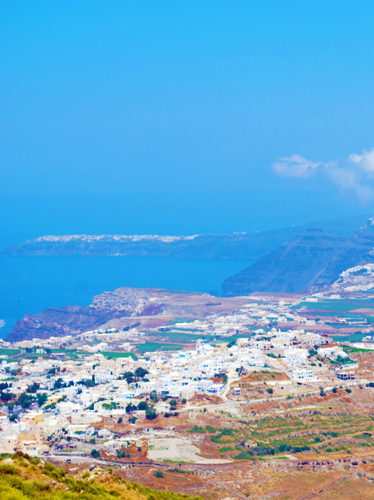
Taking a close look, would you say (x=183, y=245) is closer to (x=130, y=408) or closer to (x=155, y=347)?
(x=155, y=347)

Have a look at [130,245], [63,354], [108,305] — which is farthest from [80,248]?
[63,354]

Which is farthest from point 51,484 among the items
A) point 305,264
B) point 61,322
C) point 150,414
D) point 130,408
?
point 305,264

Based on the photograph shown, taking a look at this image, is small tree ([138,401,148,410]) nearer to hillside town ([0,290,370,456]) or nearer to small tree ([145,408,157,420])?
hillside town ([0,290,370,456])

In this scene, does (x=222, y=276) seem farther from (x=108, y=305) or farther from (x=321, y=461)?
(x=321, y=461)

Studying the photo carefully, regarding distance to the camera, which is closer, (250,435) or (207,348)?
(250,435)

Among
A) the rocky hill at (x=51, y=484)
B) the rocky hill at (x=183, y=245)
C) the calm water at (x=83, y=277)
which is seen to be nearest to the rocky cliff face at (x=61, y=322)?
the calm water at (x=83, y=277)

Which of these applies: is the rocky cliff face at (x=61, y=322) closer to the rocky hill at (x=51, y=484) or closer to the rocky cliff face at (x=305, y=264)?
the rocky cliff face at (x=305, y=264)
